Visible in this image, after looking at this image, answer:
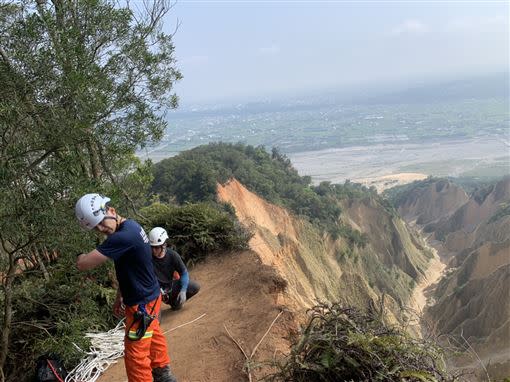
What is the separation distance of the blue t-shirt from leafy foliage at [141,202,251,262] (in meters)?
6.30

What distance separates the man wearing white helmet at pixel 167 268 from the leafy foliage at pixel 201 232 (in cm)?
283

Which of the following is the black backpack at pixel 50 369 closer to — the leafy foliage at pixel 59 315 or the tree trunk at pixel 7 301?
the leafy foliage at pixel 59 315

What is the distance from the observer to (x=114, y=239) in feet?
14.5

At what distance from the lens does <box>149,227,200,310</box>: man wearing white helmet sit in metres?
7.56

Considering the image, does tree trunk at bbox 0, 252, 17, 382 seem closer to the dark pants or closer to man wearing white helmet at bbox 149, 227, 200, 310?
man wearing white helmet at bbox 149, 227, 200, 310

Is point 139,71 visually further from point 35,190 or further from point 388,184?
point 388,184

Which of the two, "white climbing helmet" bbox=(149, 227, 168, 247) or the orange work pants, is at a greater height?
"white climbing helmet" bbox=(149, 227, 168, 247)

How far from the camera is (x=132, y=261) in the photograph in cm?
467

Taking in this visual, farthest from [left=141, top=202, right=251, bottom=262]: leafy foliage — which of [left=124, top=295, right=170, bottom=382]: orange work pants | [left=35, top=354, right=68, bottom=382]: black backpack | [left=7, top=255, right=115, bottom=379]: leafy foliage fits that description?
[left=124, top=295, right=170, bottom=382]: orange work pants

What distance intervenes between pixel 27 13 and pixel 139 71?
2052 millimetres

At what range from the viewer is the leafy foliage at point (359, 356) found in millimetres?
4352

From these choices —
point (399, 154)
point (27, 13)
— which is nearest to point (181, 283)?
point (27, 13)

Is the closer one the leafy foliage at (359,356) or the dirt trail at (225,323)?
the leafy foliage at (359,356)

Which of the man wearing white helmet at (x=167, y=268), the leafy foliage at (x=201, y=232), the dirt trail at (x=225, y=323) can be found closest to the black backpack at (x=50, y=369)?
the dirt trail at (x=225, y=323)
